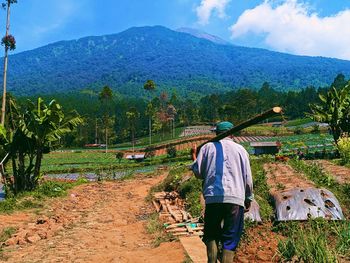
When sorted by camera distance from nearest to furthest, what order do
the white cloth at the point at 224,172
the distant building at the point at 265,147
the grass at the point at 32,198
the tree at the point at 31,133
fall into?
the white cloth at the point at 224,172, the grass at the point at 32,198, the tree at the point at 31,133, the distant building at the point at 265,147

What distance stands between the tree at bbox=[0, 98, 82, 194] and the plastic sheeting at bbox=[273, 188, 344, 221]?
963 cm

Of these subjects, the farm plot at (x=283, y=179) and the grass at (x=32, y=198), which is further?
the grass at (x=32, y=198)

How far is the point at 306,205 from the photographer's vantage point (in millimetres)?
7184

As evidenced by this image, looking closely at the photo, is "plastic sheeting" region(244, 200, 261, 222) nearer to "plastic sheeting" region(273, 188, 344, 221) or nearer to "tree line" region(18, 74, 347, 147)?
"plastic sheeting" region(273, 188, 344, 221)

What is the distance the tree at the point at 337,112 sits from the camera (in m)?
20.2

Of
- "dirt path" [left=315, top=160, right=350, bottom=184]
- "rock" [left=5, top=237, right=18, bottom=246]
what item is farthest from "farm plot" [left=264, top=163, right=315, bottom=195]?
"rock" [left=5, top=237, right=18, bottom=246]

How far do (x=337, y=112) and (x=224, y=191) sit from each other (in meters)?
18.0

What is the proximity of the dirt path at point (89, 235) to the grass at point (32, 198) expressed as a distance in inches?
22.3

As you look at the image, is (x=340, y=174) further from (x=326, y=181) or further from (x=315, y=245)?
(x=315, y=245)

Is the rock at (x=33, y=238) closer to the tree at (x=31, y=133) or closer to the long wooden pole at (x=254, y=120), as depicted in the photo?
the long wooden pole at (x=254, y=120)

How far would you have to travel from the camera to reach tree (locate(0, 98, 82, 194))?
47.1 feet

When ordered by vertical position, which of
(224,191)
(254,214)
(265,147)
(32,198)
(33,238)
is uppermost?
(224,191)

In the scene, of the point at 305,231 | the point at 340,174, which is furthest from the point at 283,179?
the point at 305,231

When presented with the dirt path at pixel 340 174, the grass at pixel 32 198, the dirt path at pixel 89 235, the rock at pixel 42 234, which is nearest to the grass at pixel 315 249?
the dirt path at pixel 89 235
